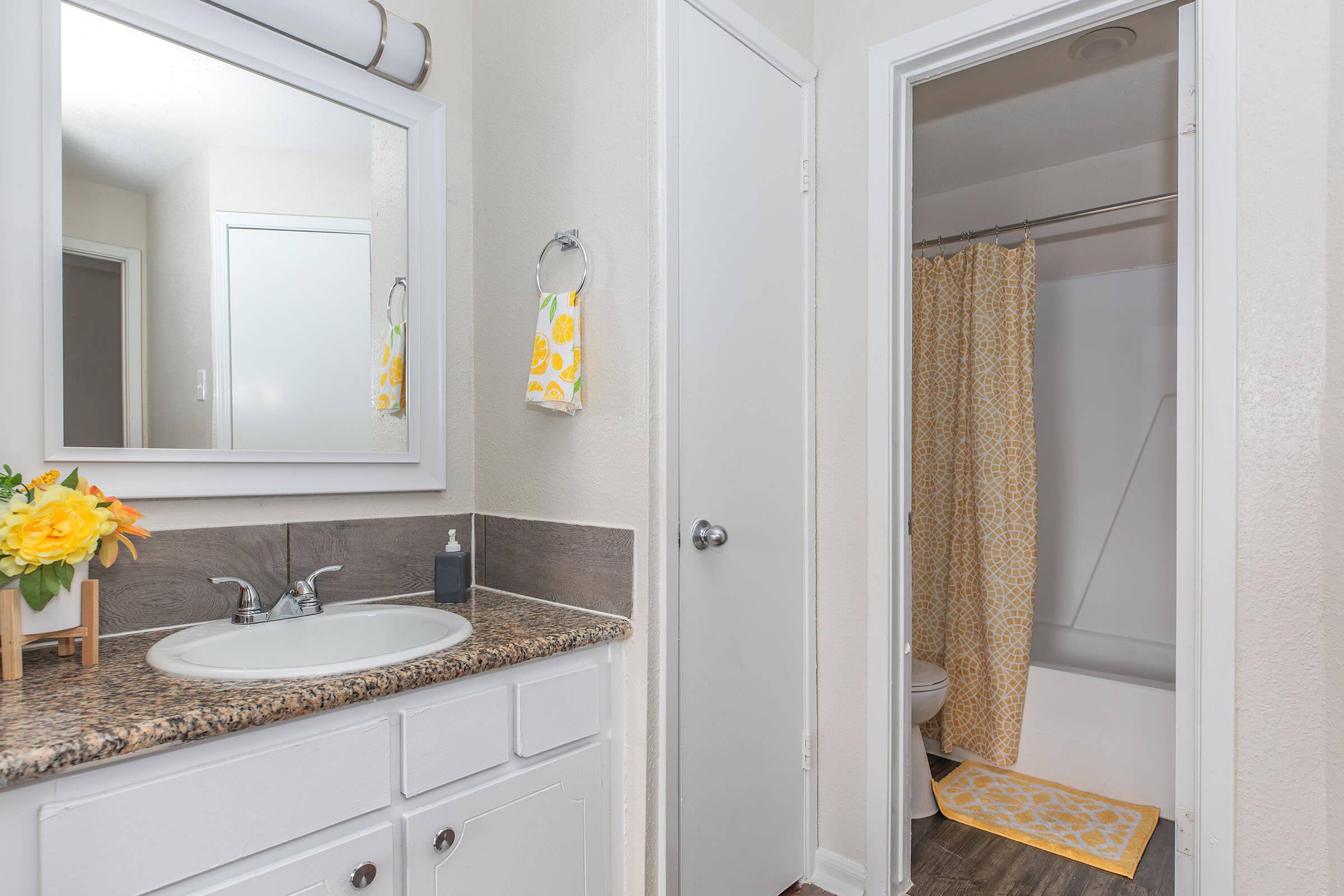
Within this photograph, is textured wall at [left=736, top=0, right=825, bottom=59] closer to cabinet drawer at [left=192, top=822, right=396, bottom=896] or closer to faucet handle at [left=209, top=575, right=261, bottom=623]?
faucet handle at [left=209, top=575, right=261, bottom=623]

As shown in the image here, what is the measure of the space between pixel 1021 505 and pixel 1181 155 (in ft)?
4.66

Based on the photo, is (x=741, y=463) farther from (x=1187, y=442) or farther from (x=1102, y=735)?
(x=1102, y=735)

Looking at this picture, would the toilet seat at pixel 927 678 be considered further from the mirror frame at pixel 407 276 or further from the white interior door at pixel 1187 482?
the mirror frame at pixel 407 276

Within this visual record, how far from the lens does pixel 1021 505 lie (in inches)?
103

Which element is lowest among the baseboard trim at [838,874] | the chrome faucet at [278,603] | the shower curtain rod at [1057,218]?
the baseboard trim at [838,874]

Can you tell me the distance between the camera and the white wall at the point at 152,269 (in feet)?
3.91

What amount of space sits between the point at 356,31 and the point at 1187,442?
→ 1.84 metres

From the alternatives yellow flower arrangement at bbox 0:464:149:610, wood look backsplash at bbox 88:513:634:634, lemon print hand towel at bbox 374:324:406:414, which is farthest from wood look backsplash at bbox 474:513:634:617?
yellow flower arrangement at bbox 0:464:149:610

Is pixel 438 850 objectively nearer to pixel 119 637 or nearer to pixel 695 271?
pixel 119 637

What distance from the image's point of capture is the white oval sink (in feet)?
3.56

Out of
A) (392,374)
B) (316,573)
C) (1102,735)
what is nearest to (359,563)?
(316,573)

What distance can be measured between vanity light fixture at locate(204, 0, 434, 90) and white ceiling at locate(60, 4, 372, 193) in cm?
11

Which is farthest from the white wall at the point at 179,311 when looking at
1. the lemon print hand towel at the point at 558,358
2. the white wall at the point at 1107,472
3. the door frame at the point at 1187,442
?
the white wall at the point at 1107,472

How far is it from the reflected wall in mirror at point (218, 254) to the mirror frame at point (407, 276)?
0.02 meters
